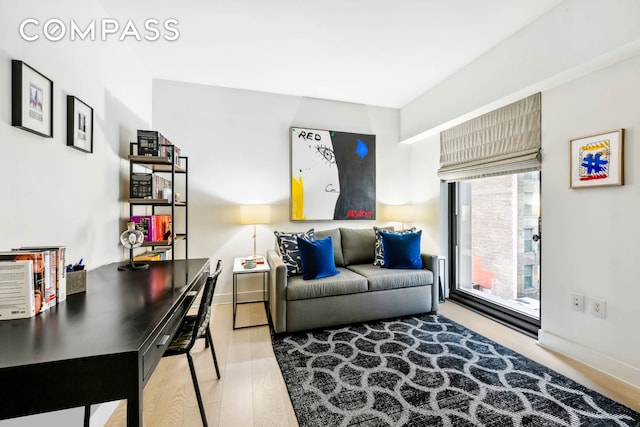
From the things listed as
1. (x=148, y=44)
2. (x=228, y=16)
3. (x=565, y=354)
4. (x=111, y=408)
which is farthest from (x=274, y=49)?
(x=565, y=354)

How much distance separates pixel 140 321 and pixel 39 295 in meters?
0.45

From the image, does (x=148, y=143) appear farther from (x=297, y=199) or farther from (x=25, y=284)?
(x=297, y=199)

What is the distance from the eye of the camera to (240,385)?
1814 millimetres

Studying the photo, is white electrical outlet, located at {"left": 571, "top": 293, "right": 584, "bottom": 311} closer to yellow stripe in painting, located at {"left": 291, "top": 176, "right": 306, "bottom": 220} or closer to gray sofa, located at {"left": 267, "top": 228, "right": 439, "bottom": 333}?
gray sofa, located at {"left": 267, "top": 228, "right": 439, "bottom": 333}

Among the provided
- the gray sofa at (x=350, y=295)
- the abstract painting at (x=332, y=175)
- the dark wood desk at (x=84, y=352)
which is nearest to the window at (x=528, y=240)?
the gray sofa at (x=350, y=295)

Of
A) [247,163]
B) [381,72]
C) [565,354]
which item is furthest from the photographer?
[247,163]

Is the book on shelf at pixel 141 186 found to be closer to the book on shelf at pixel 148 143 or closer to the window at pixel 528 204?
the book on shelf at pixel 148 143

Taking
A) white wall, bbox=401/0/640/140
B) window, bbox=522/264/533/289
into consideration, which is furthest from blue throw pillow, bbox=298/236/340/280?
white wall, bbox=401/0/640/140

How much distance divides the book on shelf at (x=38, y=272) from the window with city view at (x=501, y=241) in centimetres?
342

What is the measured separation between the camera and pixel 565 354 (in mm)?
2135

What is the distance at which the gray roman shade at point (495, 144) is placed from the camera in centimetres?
241

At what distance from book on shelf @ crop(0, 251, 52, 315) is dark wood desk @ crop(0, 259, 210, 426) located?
→ 0.05 m

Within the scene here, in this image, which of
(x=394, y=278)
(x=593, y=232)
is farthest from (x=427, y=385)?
(x=593, y=232)

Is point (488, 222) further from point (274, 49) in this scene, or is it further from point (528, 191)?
point (274, 49)
